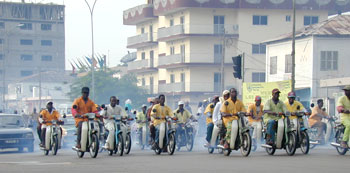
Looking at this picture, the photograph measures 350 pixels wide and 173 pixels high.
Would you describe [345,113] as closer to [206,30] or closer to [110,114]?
[110,114]

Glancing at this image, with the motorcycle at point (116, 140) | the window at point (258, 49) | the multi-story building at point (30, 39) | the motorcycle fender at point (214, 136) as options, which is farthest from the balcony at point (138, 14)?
the motorcycle at point (116, 140)

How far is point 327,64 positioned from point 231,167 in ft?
133

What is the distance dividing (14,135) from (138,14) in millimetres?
52246

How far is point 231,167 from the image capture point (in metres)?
13.8

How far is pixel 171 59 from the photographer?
72.2m

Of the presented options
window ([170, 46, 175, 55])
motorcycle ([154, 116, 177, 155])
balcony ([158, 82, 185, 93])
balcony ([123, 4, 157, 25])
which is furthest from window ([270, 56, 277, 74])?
motorcycle ([154, 116, 177, 155])

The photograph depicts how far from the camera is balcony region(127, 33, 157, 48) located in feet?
256

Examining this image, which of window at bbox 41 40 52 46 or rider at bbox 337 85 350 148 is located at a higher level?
window at bbox 41 40 52 46

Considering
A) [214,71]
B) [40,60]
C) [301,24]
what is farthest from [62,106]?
[40,60]

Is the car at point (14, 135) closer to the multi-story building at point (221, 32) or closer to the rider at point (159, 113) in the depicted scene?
the rider at point (159, 113)

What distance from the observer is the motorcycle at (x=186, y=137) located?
24.3 metres

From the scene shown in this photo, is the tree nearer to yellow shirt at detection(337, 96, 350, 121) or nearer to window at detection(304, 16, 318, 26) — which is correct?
window at detection(304, 16, 318, 26)

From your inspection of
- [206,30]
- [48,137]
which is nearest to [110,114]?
[48,137]

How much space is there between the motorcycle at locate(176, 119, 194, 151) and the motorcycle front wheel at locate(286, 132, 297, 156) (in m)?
6.95
